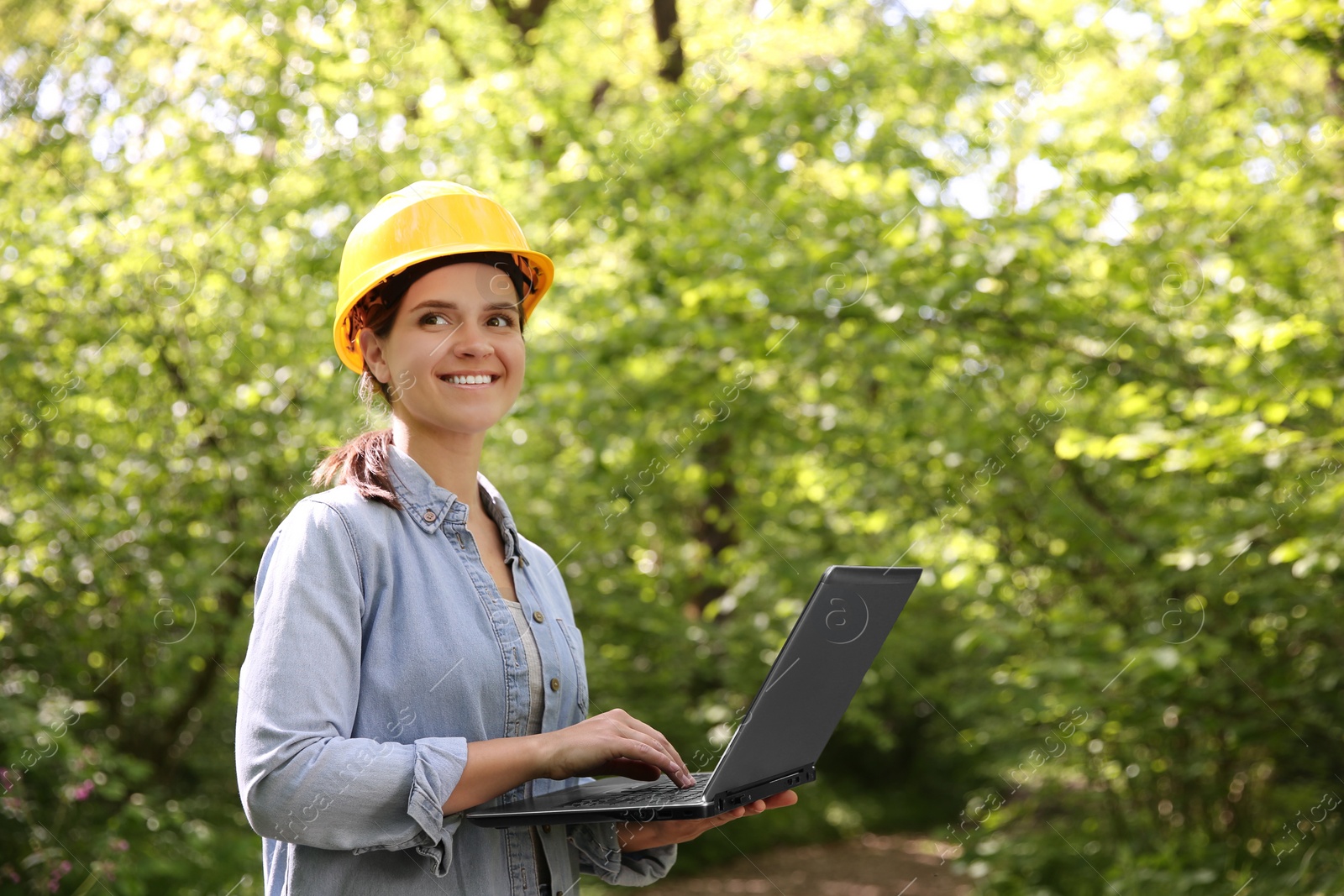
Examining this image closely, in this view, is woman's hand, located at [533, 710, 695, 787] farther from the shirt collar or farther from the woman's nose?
the woman's nose

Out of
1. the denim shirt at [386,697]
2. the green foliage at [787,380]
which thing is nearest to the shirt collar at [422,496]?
the denim shirt at [386,697]

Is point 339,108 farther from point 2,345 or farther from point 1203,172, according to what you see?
point 1203,172

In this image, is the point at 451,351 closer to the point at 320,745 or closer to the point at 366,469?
the point at 366,469

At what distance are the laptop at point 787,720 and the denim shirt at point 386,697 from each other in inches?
4.1

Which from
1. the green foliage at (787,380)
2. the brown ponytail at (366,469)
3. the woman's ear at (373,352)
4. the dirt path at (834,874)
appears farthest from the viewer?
the dirt path at (834,874)

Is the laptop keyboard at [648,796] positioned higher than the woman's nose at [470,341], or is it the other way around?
the woman's nose at [470,341]

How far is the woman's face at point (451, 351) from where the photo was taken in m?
1.57

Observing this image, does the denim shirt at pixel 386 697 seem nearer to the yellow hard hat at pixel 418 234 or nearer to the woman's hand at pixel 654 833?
the woman's hand at pixel 654 833

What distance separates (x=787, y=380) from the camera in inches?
227

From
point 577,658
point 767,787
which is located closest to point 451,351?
point 577,658

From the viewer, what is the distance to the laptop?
4.51ft

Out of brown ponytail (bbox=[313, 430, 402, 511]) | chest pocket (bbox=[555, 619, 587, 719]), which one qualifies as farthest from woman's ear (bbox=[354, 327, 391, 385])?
chest pocket (bbox=[555, 619, 587, 719])

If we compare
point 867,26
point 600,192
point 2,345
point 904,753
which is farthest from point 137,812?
point 904,753

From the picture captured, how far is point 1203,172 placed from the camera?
4.99 meters
